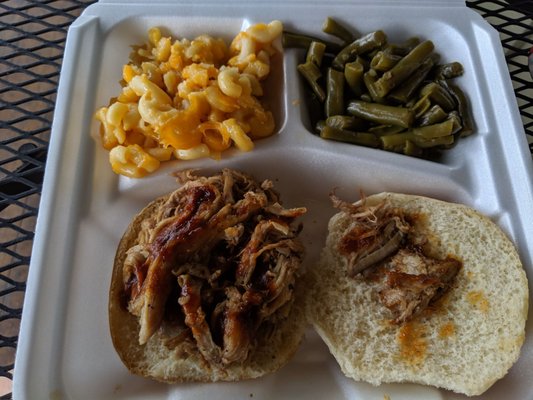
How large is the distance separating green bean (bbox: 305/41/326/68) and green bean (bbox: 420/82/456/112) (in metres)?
0.46

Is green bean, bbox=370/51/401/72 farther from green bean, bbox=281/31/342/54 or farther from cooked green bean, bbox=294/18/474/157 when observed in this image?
green bean, bbox=281/31/342/54

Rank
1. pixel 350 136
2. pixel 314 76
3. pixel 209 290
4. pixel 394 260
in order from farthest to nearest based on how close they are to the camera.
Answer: pixel 314 76 → pixel 350 136 → pixel 394 260 → pixel 209 290

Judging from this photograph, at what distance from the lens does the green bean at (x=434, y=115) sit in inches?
82.4

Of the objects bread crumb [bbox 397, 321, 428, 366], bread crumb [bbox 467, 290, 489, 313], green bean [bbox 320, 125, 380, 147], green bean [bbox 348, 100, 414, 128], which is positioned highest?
green bean [bbox 348, 100, 414, 128]

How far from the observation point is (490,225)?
191 centimetres

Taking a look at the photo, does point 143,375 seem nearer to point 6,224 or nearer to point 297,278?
point 297,278

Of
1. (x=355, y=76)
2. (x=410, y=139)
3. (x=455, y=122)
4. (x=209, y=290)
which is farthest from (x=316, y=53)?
(x=209, y=290)

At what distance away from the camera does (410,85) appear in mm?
2191

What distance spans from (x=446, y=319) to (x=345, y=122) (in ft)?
2.83

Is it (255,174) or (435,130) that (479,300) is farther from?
(255,174)

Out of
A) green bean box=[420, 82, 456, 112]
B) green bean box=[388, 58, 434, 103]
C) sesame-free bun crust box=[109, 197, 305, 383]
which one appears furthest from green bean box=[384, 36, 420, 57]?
sesame-free bun crust box=[109, 197, 305, 383]

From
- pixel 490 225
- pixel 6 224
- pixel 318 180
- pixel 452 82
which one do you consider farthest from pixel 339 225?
pixel 6 224

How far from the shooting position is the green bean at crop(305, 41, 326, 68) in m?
2.23

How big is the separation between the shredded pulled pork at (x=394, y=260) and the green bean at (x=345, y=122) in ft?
1.11
